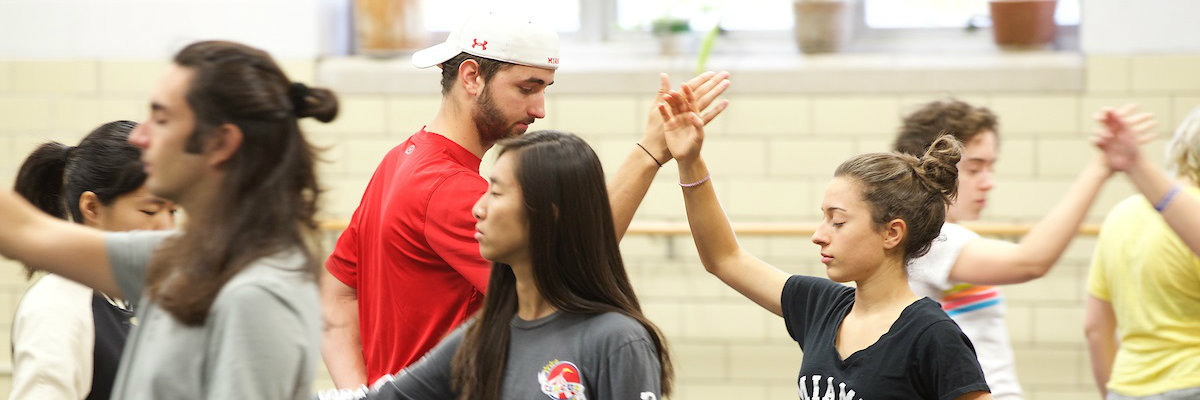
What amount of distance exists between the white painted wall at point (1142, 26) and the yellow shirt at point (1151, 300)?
70.0 inches

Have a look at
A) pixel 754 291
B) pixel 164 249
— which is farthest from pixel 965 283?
pixel 164 249

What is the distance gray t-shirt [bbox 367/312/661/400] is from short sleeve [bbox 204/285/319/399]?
50 cm

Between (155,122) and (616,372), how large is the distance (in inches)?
27.6

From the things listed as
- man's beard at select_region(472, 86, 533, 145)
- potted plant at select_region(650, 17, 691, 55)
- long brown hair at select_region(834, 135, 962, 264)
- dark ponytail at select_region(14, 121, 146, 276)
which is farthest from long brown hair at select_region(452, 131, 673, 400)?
potted plant at select_region(650, 17, 691, 55)

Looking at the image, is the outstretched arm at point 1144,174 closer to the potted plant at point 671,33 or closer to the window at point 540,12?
the potted plant at point 671,33

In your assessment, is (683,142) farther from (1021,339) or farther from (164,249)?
(1021,339)

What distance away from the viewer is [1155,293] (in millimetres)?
2777

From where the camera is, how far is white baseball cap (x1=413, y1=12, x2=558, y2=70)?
2.19 meters

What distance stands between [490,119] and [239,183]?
828 mm

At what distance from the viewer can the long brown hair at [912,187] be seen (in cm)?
200

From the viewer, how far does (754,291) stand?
219 centimetres

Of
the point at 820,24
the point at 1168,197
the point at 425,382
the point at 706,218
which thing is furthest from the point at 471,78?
the point at 820,24

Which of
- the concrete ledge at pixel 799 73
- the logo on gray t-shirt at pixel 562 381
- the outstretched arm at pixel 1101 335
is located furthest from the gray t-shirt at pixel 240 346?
the concrete ledge at pixel 799 73

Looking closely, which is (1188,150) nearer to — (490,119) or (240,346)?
(490,119)
